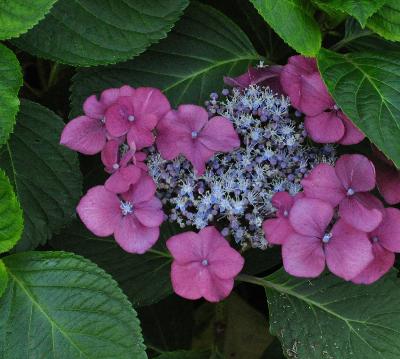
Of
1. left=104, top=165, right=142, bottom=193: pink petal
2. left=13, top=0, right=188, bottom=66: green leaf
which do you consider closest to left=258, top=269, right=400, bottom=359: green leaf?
left=104, top=165, right=142, bottom=193: pink petal

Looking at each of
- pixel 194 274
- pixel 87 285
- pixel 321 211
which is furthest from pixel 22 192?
pixel 321 211

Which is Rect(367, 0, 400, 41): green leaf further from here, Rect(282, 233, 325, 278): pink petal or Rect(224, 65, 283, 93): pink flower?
Rect(282, 233, 325, 278): pink petal

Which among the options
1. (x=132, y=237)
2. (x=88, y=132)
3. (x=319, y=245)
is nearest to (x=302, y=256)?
(x=319, y=245)

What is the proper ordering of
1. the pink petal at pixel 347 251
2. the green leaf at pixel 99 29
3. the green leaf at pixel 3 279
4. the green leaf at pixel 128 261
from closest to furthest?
the pink petal at pixel 347 251, the green leaf at pixel 3 279, the green leaf at pixel 99 29, the green leaf at pixel 128 261

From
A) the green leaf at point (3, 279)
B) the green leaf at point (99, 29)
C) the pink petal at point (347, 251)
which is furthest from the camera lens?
the green leaf at point (99, 29)

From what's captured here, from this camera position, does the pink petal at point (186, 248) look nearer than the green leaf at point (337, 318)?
Yes

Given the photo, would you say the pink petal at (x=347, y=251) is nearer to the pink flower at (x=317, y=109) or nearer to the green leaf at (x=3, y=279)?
the pink flower at (x=317, y=109)

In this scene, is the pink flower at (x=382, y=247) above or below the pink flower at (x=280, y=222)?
below

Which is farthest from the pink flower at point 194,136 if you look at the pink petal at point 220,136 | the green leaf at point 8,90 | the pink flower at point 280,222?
the green leaf at point 8,90
